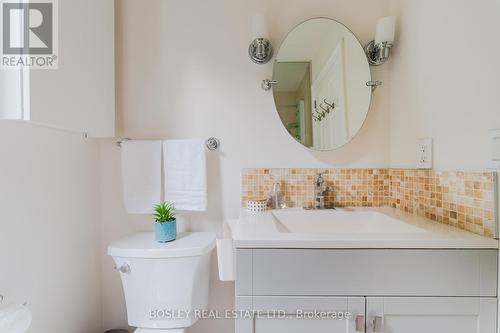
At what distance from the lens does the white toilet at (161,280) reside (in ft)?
3.54

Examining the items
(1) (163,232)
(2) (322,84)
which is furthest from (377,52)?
(1) (163,232)

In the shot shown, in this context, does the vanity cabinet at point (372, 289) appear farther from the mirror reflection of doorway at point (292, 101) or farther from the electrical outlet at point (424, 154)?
the mirror reflection of doorway at point (292, 101)

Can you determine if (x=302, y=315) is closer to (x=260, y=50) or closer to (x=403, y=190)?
(x=403, y=190)

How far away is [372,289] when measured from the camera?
2.42ft

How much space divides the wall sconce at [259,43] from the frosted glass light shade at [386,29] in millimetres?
492

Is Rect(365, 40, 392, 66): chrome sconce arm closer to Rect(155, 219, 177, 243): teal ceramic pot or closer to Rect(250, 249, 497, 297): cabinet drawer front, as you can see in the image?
Rect(250, 249, 497, 297): cabinet drawer front

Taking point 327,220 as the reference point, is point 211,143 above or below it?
above

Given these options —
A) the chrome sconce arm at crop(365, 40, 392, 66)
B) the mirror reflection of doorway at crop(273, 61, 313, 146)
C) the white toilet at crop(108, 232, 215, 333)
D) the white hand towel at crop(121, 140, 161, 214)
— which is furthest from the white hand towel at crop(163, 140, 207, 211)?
the chrome sconce arm at crop(365, 40, 392, 66)

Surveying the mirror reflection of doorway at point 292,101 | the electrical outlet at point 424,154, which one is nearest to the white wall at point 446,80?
the electrical outlet at point 424,154

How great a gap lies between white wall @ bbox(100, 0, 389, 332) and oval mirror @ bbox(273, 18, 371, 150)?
2.2 inches

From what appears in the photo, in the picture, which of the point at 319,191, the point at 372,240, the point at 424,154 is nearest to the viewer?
the point at 372,240

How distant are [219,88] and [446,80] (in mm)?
922

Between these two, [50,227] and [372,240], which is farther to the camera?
[50,227]

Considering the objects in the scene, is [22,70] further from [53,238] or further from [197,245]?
[197,245]
